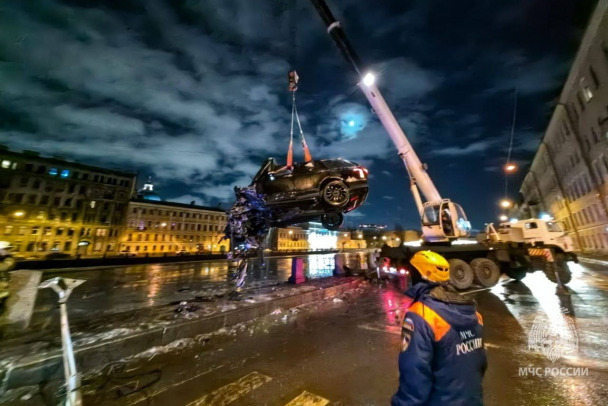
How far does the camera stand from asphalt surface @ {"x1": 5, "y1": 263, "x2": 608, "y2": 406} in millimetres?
2932

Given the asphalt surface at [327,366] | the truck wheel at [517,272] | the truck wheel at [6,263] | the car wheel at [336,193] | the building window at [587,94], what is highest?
the building window at [587,94]

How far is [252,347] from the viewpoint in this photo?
4.45m

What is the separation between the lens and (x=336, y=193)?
7117 mm

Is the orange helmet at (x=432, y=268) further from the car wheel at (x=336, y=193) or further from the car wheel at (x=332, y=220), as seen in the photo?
the car wheel at (x=332, y=220)

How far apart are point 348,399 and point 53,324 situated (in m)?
6.00

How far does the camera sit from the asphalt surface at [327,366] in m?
2.93

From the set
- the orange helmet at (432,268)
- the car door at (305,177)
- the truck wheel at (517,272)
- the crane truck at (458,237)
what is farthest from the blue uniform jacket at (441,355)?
the truck wheel at (517,272)

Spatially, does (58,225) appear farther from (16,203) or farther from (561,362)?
(561,362)

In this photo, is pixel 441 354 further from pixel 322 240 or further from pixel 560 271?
pixel 322 240

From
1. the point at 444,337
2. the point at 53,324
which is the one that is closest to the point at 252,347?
the point at 444,337

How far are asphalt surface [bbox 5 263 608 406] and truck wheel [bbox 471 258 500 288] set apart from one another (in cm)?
327

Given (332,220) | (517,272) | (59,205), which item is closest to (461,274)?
(517,272)

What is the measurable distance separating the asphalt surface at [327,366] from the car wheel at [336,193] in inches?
119

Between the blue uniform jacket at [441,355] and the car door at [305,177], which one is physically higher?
the car door at [305,177]
